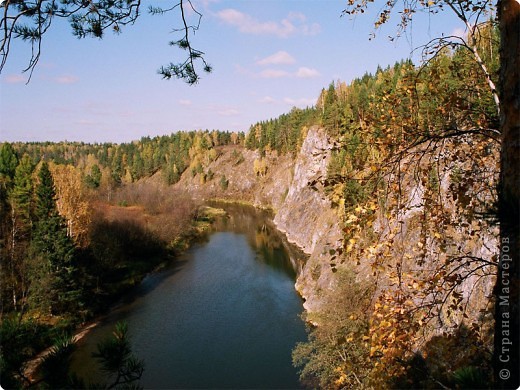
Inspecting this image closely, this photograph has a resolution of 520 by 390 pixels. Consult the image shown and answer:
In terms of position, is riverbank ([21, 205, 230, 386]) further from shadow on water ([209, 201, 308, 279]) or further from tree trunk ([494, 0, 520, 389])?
tree trunk ([494, 0, 520, 389])

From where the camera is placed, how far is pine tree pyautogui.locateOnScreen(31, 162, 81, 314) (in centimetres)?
2320

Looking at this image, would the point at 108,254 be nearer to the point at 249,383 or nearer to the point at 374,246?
the point at 249,383

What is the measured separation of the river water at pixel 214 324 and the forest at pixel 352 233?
1.98m

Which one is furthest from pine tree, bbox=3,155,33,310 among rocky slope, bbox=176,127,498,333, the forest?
rocky slope, bbox=176,127,498,333

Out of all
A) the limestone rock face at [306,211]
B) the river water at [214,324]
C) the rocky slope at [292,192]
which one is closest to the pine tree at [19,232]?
the river water at [214,324]

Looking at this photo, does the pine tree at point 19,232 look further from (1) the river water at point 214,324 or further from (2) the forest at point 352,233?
(1) the river water at point 214,324

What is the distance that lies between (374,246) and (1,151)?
45.8 m

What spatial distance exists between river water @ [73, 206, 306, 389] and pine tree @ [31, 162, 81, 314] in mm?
3245

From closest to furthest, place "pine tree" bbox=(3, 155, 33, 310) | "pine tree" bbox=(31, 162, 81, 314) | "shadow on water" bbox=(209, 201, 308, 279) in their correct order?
1. "pine tree" bbox=(31, 162, 81, 314)
2. "pine tree" bbox=(3, 155, 33, 310)
3. "shadow on water" bbox=(209, 201, 308, 279)

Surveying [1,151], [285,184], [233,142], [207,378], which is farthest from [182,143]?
[207,378]

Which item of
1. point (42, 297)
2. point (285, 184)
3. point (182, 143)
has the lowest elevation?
point (42, 297)

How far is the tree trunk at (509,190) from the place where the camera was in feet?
9.55

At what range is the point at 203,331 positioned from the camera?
25734mm

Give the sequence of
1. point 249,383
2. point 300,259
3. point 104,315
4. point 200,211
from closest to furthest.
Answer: point 249,383
point 104,315
point 300,259
point 200,211
